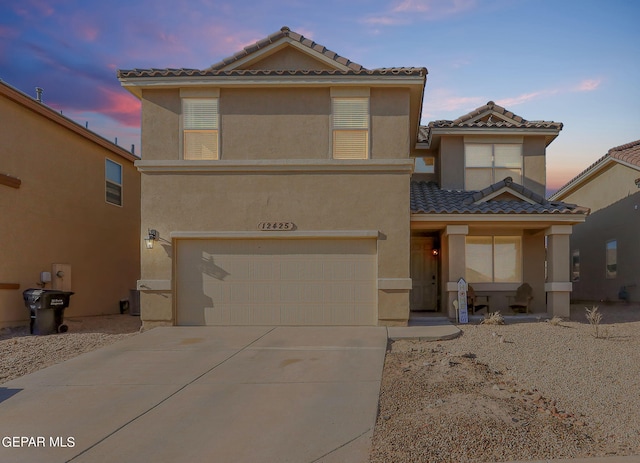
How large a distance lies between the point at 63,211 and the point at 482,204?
483 inches

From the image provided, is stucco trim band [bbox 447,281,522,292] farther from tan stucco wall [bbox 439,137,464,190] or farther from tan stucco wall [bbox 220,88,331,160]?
tan stucco wall [bbox 220,88,331,160]

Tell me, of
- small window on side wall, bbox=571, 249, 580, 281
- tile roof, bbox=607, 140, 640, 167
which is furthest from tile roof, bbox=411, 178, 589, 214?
small window on side wall, bbox=571, 249, 580, 281

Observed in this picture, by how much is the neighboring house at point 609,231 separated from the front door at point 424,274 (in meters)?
6.71

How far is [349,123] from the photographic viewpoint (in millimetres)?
12805

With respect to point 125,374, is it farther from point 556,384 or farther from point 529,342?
point 529,342

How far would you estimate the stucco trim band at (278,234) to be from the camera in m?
12.5

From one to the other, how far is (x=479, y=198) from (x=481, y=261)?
86.2 inches

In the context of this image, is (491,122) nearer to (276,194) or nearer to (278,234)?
(276,194)

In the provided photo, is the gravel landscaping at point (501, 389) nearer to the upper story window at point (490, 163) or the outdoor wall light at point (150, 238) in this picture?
the outdoor wall light at point (150, 238)

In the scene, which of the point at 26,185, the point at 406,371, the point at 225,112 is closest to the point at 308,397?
the point at 406,371

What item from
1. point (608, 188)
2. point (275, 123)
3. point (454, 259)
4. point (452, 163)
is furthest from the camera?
point (608, 188)

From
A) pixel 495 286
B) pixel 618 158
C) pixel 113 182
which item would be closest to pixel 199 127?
pixel 113 182

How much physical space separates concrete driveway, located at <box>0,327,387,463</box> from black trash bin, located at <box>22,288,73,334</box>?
2.94 meters

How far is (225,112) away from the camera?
42.2 ft
